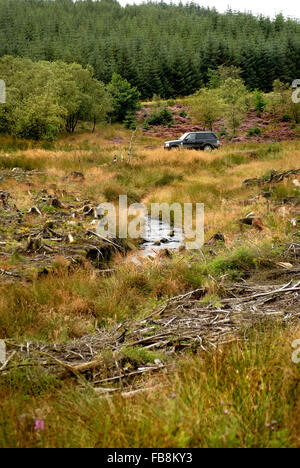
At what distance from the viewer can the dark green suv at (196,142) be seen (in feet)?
84.6

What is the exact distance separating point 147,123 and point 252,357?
46011mm

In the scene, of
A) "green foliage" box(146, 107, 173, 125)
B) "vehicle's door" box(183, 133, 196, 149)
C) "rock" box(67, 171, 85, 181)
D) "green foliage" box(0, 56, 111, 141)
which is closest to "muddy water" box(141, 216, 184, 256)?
"rock" box(67, 171, 85, 181)

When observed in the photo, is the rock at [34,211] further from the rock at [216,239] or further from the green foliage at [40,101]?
the green foliage at [40,101]

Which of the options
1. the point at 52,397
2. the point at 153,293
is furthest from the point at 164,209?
the point at 52,397

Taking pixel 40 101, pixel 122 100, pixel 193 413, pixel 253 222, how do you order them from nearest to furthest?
pixel 193 413 → pixel 253 222 → pixel 40 101 → pixel 122 100

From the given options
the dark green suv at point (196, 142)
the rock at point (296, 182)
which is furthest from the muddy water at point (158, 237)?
the dark green suv at point (196, 142)

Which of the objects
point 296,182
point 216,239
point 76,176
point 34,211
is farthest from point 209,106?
point 216,239

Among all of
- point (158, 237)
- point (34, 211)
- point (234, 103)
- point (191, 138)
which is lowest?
point (158, 237)

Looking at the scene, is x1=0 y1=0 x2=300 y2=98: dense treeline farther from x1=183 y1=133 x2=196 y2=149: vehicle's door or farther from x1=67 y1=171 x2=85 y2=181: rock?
x1=67 y1=171 x2=85 y2=181: rock

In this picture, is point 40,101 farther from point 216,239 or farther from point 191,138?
point 216,239

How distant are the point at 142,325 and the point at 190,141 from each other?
23.7 metres

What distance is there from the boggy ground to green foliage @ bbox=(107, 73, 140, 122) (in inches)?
1503

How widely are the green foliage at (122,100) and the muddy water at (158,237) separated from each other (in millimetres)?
39236

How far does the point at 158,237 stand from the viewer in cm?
1102
